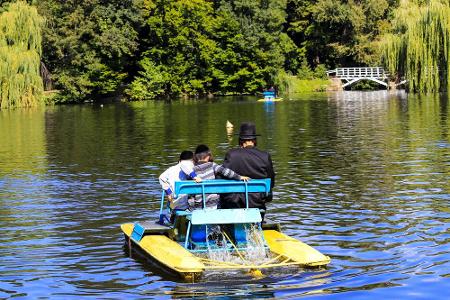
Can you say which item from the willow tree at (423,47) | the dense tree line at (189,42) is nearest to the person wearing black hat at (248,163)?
the willow tree at (423,47)

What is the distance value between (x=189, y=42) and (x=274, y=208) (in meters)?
68.8

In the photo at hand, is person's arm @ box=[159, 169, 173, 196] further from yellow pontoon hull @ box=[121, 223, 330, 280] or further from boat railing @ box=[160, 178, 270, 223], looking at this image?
boat railing @ box=[160, 178, 270, 223]

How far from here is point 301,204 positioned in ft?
56.4

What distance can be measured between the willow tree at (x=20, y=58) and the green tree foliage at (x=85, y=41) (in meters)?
13.3

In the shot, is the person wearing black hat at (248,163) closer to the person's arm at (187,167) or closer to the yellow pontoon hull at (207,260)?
the yellow pontoon hull at (207,260)

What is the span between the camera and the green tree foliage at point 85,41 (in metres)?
76.5

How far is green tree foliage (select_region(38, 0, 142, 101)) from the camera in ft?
251

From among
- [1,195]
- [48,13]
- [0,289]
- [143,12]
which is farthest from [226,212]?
[143,12]

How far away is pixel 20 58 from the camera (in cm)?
5962

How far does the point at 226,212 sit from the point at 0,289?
334 centimetres

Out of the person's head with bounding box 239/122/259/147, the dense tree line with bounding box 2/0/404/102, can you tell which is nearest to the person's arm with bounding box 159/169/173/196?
the person's head with bounding box 239/122/259/147

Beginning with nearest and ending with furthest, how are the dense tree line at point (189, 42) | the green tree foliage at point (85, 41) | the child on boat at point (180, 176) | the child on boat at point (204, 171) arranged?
the child on boat at point (204, 171) → the child on boat at point (180, 176) → the green tree foliage at point (85, 41) → the dense tree line at point (189, 42)

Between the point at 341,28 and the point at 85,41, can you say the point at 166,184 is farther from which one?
the point at 341,28

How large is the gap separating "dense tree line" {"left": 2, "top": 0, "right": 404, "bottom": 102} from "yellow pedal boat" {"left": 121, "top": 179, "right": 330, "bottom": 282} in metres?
65.6
